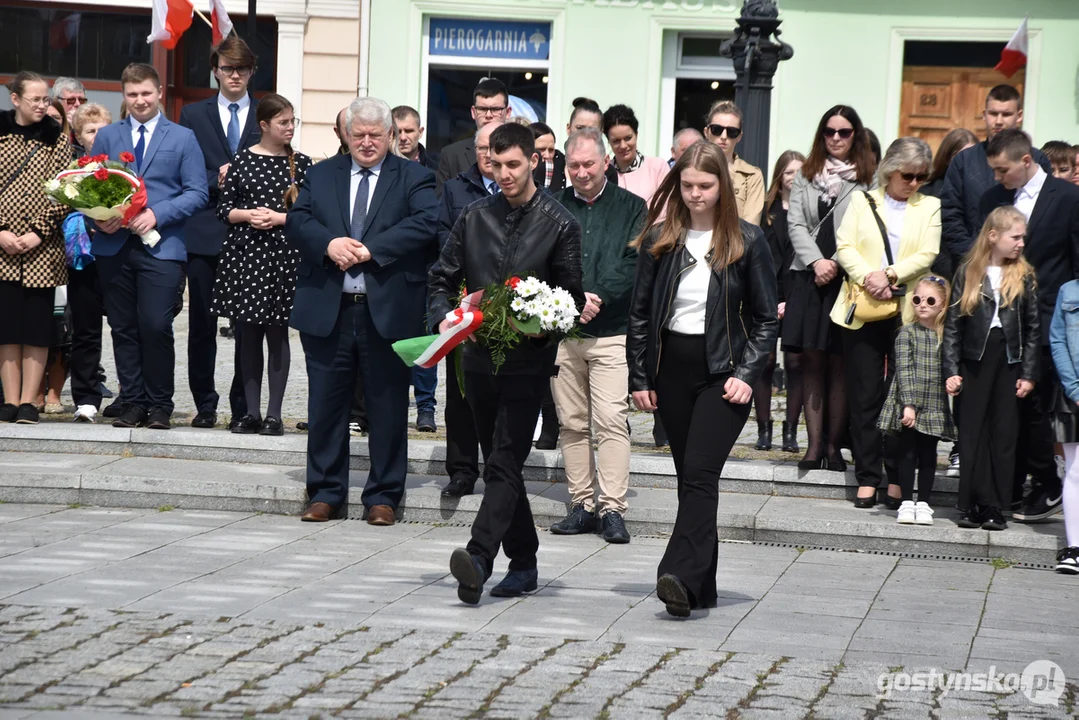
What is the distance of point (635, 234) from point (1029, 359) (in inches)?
89.1

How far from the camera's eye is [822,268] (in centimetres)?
915

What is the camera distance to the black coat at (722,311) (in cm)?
673

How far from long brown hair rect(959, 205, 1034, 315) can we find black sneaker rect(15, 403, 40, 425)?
6.06 m

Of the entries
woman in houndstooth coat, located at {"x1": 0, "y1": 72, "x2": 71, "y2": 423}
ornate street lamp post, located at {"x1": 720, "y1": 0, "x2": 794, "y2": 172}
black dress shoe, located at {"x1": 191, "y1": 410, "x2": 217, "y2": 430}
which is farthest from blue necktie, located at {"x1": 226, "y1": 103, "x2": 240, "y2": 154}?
ornate street lamp post, located at {"x1": 720, "y1": 0, "x2": 794, "y2": 172}

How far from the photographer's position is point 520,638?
6.21 m

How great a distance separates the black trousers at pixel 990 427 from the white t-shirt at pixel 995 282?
0.22ft

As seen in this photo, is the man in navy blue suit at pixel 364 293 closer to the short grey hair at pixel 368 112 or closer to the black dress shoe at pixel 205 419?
the short grey hair at pixel 368 112

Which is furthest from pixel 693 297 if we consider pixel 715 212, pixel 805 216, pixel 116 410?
pixel 116 410

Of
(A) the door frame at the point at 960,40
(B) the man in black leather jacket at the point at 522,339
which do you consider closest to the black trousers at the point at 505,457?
(B) the man in black leather jacket at the point at 522,339

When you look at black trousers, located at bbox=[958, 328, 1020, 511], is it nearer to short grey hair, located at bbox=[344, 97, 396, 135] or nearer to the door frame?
short grey hair, located at bbox=[344, 97, 396, 135]

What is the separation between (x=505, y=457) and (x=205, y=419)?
4.02m

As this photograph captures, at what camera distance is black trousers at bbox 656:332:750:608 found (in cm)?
666

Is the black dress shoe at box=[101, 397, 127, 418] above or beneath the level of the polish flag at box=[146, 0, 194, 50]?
beneath

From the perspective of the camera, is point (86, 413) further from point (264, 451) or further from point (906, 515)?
point (906, 515)
